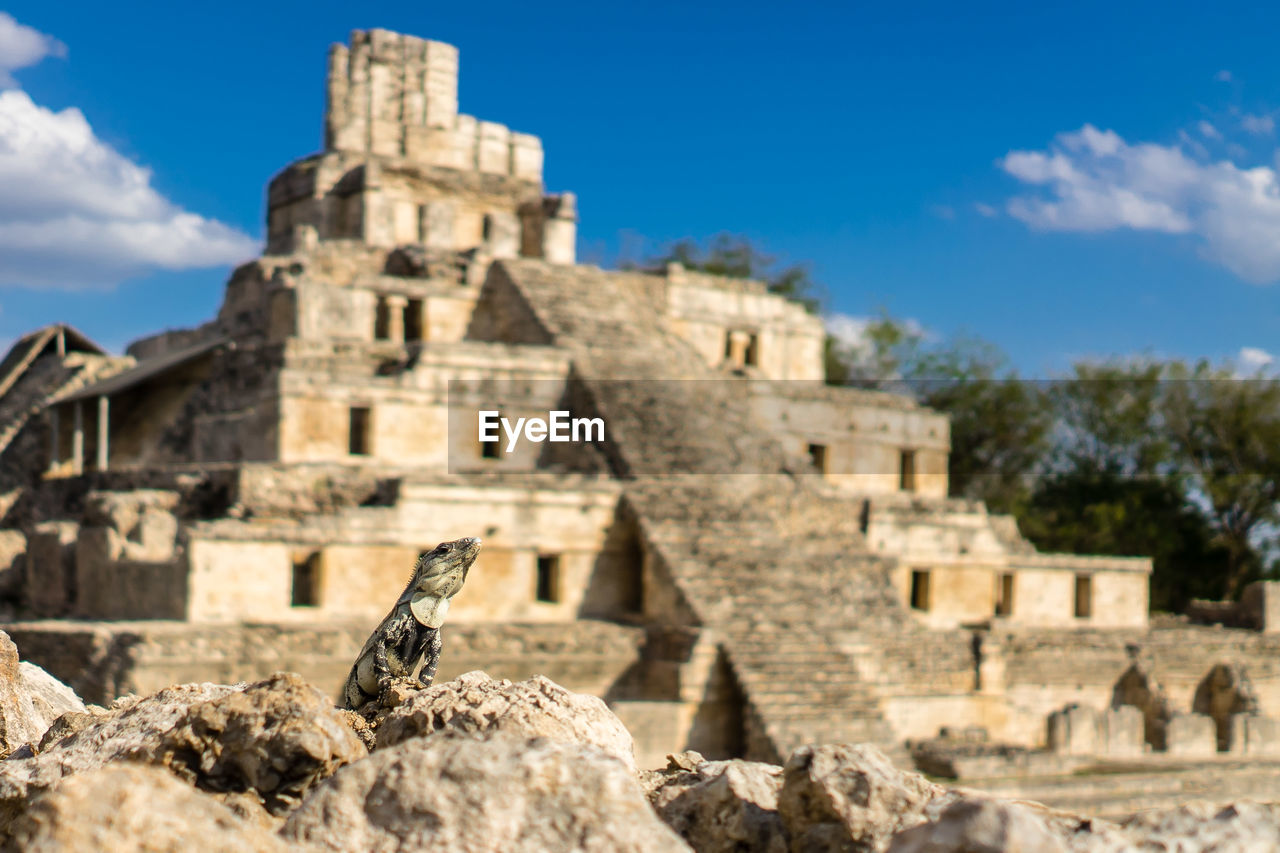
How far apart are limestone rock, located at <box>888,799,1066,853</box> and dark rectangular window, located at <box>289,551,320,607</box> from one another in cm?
1510

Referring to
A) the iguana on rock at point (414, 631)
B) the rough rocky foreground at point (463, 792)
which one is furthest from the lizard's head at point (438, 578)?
the rough rocky foreground at point (463, 792)

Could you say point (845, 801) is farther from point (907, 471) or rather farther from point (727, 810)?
point (907, 471)

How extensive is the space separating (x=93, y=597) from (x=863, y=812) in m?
16.0

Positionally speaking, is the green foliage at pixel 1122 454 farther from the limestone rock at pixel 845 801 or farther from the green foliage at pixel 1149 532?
the limestone rock at pixel 845 801

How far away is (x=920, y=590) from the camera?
22.9 metres

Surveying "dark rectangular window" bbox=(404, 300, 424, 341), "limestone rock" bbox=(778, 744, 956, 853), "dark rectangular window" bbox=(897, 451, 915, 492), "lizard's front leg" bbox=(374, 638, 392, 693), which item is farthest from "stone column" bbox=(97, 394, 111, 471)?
"limestone rock" bbox=(778, 744, 956, 853)

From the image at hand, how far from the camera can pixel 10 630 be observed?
15.2 metres

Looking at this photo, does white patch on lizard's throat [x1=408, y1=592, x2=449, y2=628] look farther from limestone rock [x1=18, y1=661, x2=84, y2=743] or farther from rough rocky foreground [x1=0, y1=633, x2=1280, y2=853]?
limestone rock [x1=18, y1=661, x2=84, y2=743]

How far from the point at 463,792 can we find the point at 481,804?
0.05m

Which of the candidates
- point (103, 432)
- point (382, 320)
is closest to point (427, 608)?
point (382, 320)

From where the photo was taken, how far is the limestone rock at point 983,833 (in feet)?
9.07

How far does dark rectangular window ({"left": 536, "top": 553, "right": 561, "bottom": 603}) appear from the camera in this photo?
19344 millimetres

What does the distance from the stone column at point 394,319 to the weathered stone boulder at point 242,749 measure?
20166mm

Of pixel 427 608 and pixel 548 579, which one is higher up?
pixel 427 608
